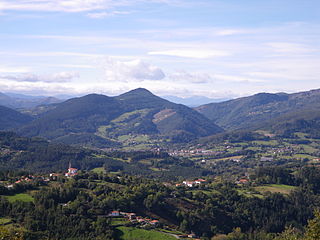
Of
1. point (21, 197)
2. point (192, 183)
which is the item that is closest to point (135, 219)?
point (21, 197)

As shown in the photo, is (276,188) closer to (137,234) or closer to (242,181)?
(242,181)

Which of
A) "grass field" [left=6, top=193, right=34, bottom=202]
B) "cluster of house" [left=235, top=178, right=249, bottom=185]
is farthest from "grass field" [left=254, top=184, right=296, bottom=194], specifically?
"grass field" [left=6, top=193, right=34, bottom=202]

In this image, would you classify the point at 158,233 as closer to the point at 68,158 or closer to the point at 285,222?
the point at 285,222

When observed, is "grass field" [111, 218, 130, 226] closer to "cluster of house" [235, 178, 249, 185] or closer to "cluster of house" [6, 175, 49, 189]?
"cluster of house" [6, 175, 49, 189]

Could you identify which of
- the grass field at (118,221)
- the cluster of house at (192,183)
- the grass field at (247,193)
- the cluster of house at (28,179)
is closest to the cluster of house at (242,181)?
the grass field at (247,193)

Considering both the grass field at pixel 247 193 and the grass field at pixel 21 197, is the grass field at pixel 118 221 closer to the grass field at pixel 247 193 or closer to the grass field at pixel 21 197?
the grass field at pixel 21 197

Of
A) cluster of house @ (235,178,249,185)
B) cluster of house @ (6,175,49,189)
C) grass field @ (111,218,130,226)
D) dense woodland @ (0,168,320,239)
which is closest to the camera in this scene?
dense woodland @ (0,168,320,239)
